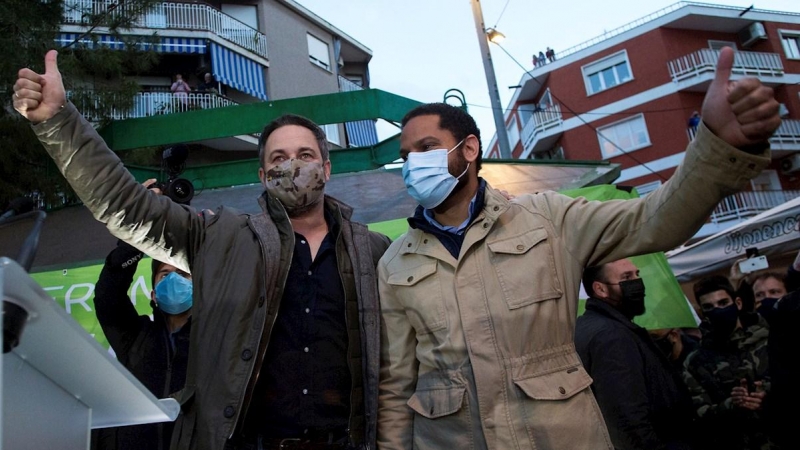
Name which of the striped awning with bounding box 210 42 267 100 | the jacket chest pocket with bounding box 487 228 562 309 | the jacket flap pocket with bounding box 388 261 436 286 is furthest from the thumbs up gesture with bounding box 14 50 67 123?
the striped awning with bounding box 210 42 267 100

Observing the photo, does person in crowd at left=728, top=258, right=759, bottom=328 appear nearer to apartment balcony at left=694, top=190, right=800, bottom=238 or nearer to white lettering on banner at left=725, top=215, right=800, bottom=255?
white lettering on banner at left=725, top=215, right=800, bottom=255

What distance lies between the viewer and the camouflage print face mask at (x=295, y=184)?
2.34 m

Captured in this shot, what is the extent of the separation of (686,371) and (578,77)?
85.1 feet

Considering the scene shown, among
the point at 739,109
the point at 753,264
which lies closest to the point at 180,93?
the point at 753,264

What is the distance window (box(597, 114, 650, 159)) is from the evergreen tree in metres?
22.2

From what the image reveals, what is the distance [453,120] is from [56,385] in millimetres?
1784

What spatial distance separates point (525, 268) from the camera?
1960 mm

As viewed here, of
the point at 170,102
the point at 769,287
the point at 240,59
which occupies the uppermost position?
the point at 240,59

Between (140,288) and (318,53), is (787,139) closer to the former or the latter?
(318,53)

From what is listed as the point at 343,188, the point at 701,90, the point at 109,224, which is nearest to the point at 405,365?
the point at 109,224

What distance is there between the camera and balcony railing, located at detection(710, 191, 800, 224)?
2422cm

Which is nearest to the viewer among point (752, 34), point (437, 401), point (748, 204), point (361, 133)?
point (437, 401)

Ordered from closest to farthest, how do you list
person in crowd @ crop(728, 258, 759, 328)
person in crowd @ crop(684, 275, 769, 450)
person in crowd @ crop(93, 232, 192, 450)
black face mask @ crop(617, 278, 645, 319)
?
person in crowd @ crop(93, 232, 192, 450) → black face mask @ crop(617, 278, 645, 319) → person in crowd @ crop(684, 275, 769, 450) → person in crowd @ crop(728, 258, 759, 328)

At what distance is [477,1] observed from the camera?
42.7 feet
